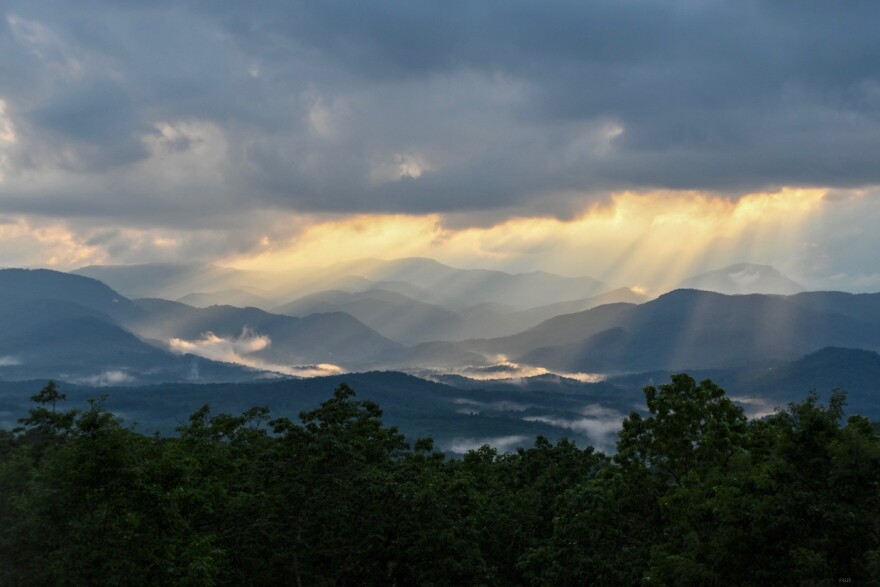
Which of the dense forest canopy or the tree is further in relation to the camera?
the tree

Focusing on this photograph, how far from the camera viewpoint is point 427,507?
56.2 meters

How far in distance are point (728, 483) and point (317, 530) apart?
28.5 meters

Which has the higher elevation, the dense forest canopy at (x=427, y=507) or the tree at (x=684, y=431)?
the tree at (x=684, y=431)

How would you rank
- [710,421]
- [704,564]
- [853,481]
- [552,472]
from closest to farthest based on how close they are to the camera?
[853,481]
[704,564]
[710,421]
[552,472]

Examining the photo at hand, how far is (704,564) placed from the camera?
40.7 meters

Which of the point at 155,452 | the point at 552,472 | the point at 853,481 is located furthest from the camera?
the point at 552,472

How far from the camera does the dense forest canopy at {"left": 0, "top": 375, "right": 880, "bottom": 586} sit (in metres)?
39.1

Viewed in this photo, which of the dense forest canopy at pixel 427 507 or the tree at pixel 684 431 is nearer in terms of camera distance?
the dense forest canopy at pixel 427 507

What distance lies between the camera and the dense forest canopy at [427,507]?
39.1 metres

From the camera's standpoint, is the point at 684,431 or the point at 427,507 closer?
the point at 684,431

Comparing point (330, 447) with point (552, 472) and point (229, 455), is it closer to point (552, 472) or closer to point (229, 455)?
point (229, 455)

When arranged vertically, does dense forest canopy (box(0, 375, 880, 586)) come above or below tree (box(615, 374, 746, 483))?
below

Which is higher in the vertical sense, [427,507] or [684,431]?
[684,431]

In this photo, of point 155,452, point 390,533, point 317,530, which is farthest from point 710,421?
point 155,452
